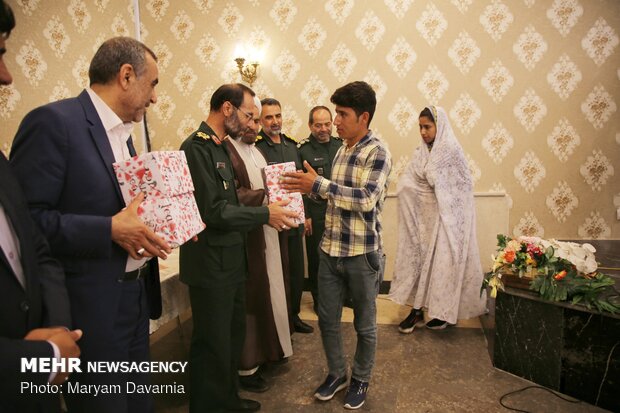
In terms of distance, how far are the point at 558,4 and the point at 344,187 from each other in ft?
11.6

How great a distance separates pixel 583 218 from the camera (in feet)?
13.5

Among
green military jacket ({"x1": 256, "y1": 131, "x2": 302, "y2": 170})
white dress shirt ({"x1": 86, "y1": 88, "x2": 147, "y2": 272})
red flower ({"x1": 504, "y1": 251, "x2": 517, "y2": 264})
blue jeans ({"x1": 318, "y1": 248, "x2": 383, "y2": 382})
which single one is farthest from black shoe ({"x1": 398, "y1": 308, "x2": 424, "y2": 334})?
white dress shirt ({"x1": 86, "y1": 88, "x2": 147, "y2": 272})

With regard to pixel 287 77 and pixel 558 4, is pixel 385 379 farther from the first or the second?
pixel 558 4

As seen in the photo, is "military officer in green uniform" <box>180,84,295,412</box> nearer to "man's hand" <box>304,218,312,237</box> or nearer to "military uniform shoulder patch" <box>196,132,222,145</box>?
"military uniform shoulder patch" <box>196,132,222,145</box>

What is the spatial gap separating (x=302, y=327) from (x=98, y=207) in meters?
2.32

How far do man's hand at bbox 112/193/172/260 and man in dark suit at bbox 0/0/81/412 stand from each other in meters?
0.20

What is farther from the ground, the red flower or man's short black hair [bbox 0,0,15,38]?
man's short black hair [bbox 0,0,15,38]

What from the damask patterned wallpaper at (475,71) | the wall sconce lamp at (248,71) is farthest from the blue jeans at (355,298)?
the wall sconce lamp at (248,71)

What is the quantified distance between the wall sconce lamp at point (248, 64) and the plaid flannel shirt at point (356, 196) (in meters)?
2.63

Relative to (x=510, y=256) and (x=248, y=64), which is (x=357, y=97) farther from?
(x=248, y=64)

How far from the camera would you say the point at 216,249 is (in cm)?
190

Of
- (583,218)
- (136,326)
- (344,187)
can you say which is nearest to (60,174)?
(136,326)

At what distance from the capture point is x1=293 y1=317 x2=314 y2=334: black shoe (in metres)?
3.24

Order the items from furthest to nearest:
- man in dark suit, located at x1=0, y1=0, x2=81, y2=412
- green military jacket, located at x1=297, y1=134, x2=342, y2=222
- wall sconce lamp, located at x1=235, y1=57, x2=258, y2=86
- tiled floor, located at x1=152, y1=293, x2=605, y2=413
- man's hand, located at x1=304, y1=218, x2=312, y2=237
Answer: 1. wall sconce lamp, located at x1=235, y1=57, x2=258, y2=86
2. green military jacket, located at x1=297, y1=134, x2=342, y2=222
3. man's hand, located at x1=304, y1=218, x2=312, y2=237
4. tiled floor, located at x1=152, y1=293, x2=605, y2=413
5. man in dark suit, located at x1=0, y1=0, x2=81, y2=412
